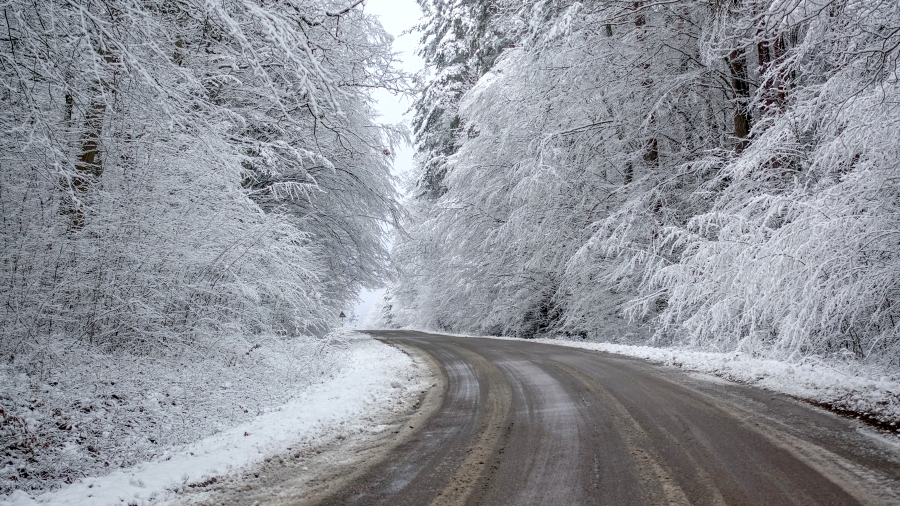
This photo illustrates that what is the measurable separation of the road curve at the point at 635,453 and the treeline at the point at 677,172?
7.76 ft

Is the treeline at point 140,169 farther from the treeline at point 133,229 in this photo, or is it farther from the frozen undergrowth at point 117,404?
the frozen undergrowth at point 117,404

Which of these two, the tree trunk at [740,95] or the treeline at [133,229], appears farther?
the tree trunk at [740,95]

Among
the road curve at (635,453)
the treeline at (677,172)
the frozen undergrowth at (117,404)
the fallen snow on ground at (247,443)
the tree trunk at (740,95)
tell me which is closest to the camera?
the road curve at (635,453)

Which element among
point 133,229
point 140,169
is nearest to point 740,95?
point 140,169

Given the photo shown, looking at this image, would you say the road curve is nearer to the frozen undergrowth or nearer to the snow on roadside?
the snow on roadside

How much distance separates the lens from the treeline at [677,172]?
6340 millimetres

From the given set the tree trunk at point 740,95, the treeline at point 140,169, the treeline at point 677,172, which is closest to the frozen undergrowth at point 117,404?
the treeline at point 140,169

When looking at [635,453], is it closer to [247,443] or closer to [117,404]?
[247,443]

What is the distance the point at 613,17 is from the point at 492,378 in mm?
8268

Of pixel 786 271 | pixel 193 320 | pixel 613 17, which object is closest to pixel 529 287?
pixel 613 17

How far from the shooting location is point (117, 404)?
208 inches

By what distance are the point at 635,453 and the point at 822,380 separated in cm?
309

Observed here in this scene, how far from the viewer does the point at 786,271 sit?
7070mm

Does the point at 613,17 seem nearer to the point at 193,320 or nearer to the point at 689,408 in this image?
the point at 689,408
